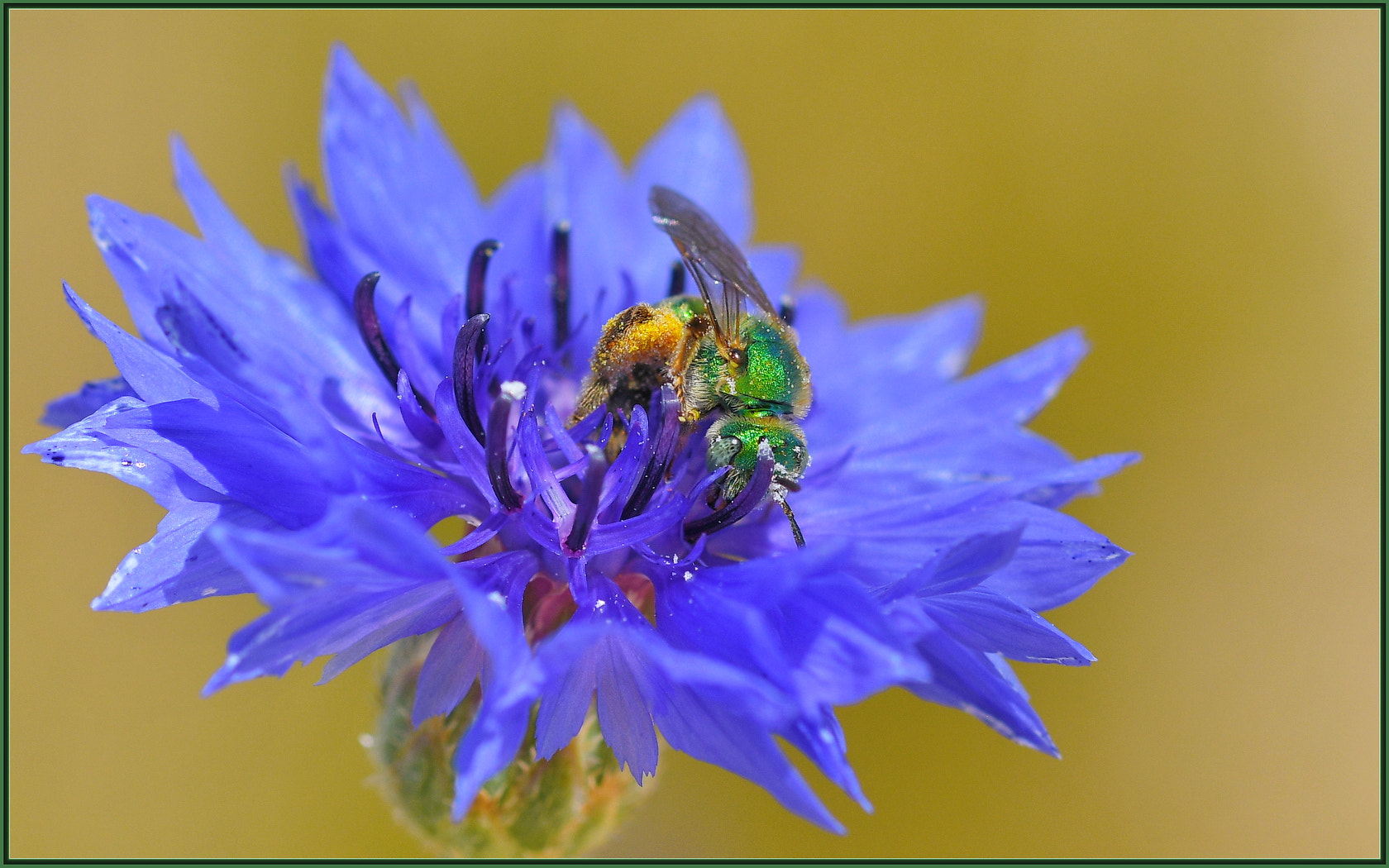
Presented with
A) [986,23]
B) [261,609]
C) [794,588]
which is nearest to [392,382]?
[794,588]

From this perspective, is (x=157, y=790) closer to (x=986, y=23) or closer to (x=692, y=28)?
(x=692, y=28)

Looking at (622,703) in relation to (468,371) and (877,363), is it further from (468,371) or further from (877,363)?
(877,363)

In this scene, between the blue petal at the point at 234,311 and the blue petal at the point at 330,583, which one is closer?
the blue petal at the point at 330,583

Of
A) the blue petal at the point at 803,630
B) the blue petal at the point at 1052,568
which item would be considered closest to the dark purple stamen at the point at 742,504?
the blue petal at the point at 803,630

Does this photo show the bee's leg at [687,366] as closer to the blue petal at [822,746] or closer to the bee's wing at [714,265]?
the bee's wing at [714,265]

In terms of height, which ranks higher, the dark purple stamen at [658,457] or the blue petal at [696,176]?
the blue petal at [696,176]

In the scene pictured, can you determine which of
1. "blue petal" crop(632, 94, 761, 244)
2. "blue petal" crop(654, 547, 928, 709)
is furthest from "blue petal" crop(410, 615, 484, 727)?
"blue petal" crop(632, 94, 761, 244)
